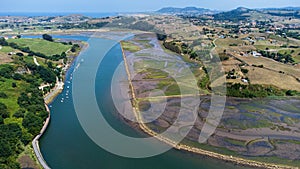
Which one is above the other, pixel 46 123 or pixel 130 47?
pixel 130 47

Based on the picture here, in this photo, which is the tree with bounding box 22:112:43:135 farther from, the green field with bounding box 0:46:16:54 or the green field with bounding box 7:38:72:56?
the green field with bounding box 7:38:72:56

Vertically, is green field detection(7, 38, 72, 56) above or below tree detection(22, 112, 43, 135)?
above

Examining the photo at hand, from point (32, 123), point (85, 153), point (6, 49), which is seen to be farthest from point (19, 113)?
point (6, 49)

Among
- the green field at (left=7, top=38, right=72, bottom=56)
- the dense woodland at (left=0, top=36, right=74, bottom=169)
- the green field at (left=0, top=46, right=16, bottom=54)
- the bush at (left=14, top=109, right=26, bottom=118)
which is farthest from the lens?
the green field at (left=7, top=38, right=72, bottom=56)

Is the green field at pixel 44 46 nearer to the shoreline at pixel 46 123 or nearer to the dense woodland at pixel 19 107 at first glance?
the shoreline at pixel 46 123

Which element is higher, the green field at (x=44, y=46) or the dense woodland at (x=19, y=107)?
the green field at (x=44, y=46)

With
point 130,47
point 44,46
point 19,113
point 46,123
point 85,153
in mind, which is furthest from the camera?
point 130,47

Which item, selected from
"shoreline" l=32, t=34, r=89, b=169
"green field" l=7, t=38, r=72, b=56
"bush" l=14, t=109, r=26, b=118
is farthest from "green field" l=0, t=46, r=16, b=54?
"bush" l=14, t=109, r=26, b=118

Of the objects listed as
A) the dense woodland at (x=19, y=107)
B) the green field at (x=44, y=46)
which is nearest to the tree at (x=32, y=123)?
the dense woodland at (x=19, y=107)

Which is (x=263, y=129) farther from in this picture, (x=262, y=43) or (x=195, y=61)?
(x=262, y=43)

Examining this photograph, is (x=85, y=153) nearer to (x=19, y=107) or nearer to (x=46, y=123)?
(x=46, y=123)

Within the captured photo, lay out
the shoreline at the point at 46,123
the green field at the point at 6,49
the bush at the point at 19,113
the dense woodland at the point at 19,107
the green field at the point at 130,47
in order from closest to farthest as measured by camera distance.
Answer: the shoreline at the point at 46,123
the dense woodland at the point at 19,107
the bush at the point at 19,113
the green field at the point at 6,49
the green field at the point at 130,47

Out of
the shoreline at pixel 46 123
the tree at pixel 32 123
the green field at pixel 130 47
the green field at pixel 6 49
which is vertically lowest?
the shoreline at pixel 46 123
